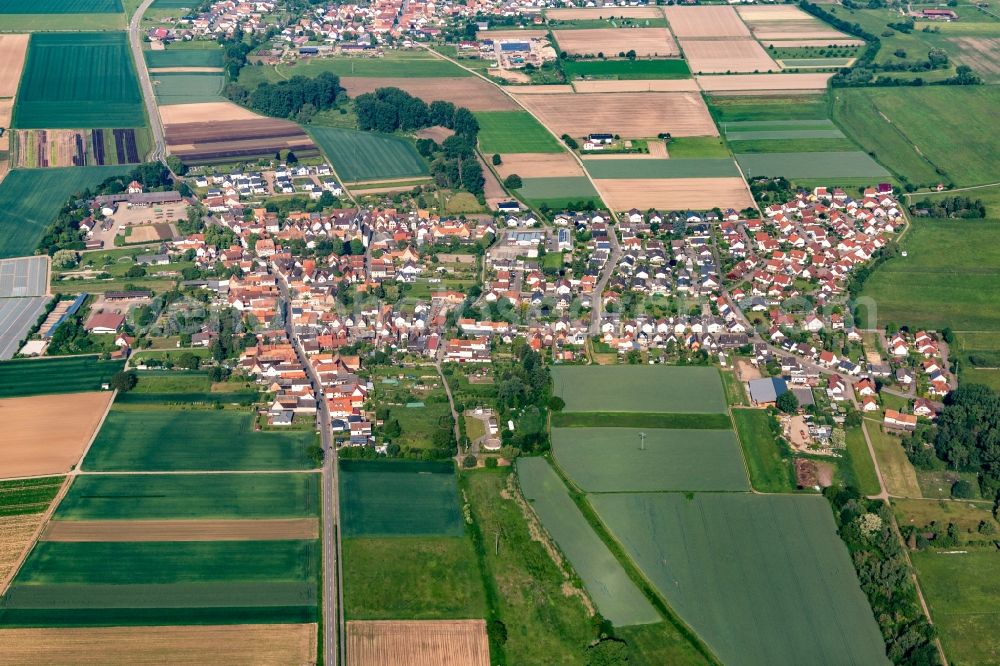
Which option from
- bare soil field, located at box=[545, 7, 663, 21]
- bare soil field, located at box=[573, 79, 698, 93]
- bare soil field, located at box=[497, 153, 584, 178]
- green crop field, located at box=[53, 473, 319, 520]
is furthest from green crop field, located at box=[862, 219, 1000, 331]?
bare soil field, located at box=[545, 7, 663, 21]

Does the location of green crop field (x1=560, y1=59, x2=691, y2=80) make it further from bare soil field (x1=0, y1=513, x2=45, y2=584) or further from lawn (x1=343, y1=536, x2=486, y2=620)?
bare soil field (x1=0, y1=513, x2=45, y2=584)

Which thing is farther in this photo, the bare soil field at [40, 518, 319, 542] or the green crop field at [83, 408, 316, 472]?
the green crop field at [83, 408, 316, 472]

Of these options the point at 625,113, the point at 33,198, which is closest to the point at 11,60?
the point at 33,198

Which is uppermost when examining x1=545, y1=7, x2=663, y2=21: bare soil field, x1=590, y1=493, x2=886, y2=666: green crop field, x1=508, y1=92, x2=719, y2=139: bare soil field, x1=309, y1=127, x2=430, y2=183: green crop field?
x1=545, y1=7, x2=663, y2=21: bare soil field

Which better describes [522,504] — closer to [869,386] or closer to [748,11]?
[869,386]

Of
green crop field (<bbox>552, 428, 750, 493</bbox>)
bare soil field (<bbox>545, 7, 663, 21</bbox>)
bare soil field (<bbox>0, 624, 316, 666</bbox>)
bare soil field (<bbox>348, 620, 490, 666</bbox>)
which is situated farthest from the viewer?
bare soil field (<bbox>545, 7, 663, 21</bbox>)

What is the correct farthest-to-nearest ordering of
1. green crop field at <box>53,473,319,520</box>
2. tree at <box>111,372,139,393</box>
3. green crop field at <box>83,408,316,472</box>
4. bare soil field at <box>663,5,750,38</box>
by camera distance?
bare soil field at <box>663,5,750,38</box> < tree at <box>111,372,139,393</box> < green crop field at <box>83,408,316,472</box> < green crop field at <box>53,473,319,520</box>
